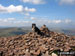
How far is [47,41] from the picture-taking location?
27109 mm

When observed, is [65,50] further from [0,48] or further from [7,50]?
[0,48]

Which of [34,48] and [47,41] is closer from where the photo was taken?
[34,48]

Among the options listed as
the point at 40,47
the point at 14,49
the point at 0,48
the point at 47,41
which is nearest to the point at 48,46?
the point at 40,47

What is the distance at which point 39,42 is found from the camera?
88.3 feet

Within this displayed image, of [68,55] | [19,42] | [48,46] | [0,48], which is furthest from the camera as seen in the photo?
[19,42]

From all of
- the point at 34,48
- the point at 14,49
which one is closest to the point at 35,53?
the point at 34,48

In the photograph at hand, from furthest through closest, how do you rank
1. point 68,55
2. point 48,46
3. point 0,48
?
point 0,48
point 48,46
point 68,55

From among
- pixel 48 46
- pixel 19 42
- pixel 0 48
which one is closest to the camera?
pixel 48 46

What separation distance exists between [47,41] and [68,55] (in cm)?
646

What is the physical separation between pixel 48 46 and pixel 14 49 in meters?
5.86

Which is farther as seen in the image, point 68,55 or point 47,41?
point 47,41

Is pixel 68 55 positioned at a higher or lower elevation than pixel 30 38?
lower

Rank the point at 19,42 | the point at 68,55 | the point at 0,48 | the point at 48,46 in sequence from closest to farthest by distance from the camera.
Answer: the point at 68,55 → the point at 48,46 → the point at 0,48 → the point at 19,42

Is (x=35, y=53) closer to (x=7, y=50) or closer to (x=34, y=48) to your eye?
(x=34, y=48)
